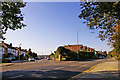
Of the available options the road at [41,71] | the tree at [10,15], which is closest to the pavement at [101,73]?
the road at [41,71]

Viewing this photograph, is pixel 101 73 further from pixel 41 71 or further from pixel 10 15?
pixel 10 15

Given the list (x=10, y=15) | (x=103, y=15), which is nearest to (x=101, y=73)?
(x=103, y=15)

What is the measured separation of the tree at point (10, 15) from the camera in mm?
9906

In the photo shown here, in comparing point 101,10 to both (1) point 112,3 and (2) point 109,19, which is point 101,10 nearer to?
(1) point 112,3

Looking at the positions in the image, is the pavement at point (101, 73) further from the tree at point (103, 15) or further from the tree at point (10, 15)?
the tree at point (10, 15)

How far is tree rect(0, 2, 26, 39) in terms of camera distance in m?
9.91

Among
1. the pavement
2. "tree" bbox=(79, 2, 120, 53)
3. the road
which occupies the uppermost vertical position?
"tree" bbox=(79, 2, 120, 53)

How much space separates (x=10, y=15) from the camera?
10.4 meters

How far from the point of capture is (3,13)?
1009cm

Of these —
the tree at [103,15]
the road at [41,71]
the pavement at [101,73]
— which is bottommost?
the road at [41,71]

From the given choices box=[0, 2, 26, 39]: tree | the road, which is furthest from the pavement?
box=[0, 2, 26, 39]: tree

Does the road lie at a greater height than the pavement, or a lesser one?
lesser

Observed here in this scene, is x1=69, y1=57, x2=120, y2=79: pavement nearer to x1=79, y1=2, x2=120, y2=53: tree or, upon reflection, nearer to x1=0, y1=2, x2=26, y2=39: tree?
x1=79, y1=2, x2=120, y2=53: tree

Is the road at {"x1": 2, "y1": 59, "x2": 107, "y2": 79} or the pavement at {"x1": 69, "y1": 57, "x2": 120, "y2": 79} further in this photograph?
the road at {"x1": 2, "y1": 59, "x2": 107, "y2": 79}
